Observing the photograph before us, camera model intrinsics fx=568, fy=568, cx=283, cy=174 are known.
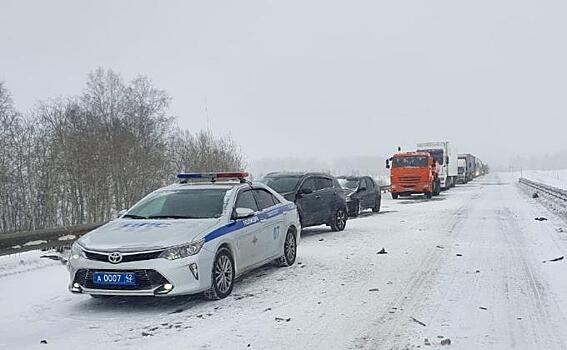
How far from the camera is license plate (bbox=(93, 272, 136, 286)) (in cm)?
636

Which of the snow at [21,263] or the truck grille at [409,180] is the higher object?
the truck grille at [409,180]

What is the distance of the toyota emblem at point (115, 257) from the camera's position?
6379 mm

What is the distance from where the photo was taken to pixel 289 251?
959 cm

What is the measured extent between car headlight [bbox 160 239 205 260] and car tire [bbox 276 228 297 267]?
286 cm

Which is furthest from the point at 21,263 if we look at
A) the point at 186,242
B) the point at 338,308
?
the point at 338,308

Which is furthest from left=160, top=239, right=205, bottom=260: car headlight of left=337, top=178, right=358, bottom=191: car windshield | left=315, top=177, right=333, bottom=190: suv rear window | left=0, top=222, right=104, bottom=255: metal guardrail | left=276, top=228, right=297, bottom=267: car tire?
left=337, top=178, right=358, bottom=191: car windshield

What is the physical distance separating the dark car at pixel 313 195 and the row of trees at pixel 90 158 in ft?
64.1

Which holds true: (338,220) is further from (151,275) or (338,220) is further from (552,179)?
(552,179)

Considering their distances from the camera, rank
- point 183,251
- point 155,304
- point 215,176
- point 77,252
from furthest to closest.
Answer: point 215,176, point 155,304, point 77,252, point 183,251

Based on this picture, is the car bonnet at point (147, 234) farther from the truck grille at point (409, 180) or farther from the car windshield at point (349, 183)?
the truck grille at point (409, 180)

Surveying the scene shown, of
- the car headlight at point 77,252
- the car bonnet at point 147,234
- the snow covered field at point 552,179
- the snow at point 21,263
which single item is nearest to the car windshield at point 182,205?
the car bonnet at point 147,234

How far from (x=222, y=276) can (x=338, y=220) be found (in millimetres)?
8138

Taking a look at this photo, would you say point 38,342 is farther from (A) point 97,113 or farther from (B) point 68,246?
(A) point 97,113

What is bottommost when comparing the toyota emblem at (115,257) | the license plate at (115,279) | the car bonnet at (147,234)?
the license plate at (115,279)
